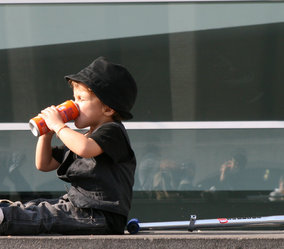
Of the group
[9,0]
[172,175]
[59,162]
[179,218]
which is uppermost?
[9,0]

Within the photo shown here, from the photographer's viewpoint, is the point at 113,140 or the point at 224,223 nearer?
the point at 113,140

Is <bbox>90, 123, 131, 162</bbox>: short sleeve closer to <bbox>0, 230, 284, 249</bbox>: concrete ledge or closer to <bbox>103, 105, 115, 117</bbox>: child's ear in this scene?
<bbox>103, 105, 115, 117</bbox>: child's ear

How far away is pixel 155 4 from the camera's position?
5.73 m

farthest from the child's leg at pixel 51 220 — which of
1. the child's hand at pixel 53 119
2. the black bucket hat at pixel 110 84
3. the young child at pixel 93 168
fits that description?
the black bucket hat at pixel 110 84

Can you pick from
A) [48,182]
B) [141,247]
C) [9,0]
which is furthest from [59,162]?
[9,0]

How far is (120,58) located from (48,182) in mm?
1296

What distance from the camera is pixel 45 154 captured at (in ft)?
11.1

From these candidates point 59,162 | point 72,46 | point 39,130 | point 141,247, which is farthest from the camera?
point 72,46

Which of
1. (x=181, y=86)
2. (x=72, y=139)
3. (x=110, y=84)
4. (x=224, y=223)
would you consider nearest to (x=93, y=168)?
(x=72, y=139)

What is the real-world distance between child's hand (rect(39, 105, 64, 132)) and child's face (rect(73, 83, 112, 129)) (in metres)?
0.14

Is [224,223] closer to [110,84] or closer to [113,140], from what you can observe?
[113,140]

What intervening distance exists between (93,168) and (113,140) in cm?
17

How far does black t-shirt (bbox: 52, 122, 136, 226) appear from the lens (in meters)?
3.06

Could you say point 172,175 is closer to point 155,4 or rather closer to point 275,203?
point 275,203
